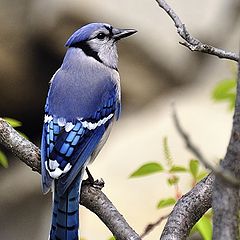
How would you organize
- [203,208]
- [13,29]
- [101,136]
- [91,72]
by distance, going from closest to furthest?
[203,208], [101,136], [91,72], [13,29]

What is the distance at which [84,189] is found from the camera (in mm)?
1839

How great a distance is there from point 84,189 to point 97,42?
0.70 m

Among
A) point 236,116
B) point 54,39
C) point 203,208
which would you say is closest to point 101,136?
point 203,208

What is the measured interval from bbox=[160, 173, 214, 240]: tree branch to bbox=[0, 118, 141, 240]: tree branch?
99mm

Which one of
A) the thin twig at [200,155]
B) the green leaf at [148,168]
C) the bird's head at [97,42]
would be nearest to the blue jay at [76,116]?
the bird's head at [97,42]

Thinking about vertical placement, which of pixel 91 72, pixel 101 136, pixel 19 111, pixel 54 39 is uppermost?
pixel 54 39

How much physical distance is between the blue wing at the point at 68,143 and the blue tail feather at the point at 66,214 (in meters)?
0.02

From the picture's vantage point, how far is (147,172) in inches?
70.7

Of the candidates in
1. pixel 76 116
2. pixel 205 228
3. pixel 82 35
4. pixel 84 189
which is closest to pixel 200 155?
pixel 205 228

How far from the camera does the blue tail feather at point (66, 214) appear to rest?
1.82 metres

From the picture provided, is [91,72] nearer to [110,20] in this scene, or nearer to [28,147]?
[28,147]

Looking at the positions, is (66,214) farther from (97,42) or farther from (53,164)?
(97,42)

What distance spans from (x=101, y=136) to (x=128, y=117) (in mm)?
2105

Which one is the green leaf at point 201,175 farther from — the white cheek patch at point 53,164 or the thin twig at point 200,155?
the thin twig at point 200,155
